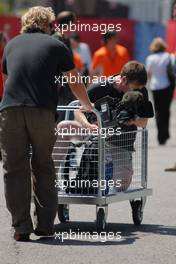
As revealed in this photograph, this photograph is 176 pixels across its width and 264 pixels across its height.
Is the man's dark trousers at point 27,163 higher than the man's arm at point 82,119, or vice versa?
the man's arm at point 82,119

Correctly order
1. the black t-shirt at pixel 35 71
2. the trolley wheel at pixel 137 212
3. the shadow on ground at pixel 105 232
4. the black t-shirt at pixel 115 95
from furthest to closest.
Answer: the trolley wheel at pixel 137 212 < the black t-shirt at pixel 115 95 < the shadow on ground at pixel 105 232 < the black t-shirt at pixel 35 71

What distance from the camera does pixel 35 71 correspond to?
27.8 feet

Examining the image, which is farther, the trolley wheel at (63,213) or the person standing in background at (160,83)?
the person standing in background at (160,83)

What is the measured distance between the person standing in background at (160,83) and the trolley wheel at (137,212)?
26.5 feet

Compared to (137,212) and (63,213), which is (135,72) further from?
(63,213)

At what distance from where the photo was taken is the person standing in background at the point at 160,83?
17516 mm

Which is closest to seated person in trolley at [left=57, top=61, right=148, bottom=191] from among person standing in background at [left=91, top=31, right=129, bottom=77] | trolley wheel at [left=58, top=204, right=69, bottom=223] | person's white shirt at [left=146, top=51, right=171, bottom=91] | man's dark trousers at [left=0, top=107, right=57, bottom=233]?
man's dark trousers at [left=0, top=107, right=57, bottom=233]

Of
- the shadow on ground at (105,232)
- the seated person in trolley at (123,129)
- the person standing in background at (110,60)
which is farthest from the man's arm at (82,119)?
the person standing in background at (110,60)

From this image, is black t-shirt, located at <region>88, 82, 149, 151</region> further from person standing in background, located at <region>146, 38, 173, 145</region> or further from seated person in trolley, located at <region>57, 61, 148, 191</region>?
person standing in background, located at <region>146, 38, 173, 145</region>

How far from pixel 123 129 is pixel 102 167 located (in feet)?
1.78

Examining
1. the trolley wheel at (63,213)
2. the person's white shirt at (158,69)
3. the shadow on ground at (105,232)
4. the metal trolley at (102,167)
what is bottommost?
the shadow on ground at (105,232)

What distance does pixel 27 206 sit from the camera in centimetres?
861

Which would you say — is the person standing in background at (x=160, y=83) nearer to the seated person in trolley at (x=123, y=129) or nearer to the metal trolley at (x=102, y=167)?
the seated person in trolley at (x=123, y=129)

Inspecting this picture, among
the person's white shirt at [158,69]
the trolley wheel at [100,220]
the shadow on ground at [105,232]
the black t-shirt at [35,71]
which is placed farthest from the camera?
the person's white shirt at [158,69]
